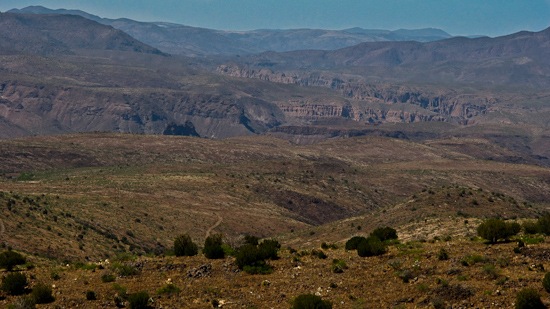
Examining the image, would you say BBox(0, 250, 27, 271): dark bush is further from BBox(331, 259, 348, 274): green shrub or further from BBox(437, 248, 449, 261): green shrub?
BBox(437, 248, 449, 261): green shrub

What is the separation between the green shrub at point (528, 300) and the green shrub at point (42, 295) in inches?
770

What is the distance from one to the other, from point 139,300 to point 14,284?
6.59 metres

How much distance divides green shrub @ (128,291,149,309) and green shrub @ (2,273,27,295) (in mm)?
5978

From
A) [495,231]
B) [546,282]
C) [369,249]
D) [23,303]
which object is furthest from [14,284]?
[495,231]

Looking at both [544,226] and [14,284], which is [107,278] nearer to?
[14,284]

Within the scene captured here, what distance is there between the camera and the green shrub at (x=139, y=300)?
3117 centimetres

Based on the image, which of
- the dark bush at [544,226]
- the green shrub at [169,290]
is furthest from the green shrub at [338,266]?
the dark bush at [544,226]

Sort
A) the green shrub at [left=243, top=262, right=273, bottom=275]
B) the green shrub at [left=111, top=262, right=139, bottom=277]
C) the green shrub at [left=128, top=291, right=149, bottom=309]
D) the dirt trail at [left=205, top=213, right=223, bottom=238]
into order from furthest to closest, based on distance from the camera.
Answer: the dirt trail at [left=205, top=213, right=223, bottom=238], the green shrub at [left=111, top=262, right=139, bottom=277], the green shrub at [left=243, top=262, right=273, bottom=275], the green shrub at [left=128, top=291, right=149, bottom=309]

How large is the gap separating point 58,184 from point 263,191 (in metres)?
38.4

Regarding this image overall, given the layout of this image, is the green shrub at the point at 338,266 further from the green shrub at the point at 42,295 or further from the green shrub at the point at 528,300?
the green shrub at the point at 42,295

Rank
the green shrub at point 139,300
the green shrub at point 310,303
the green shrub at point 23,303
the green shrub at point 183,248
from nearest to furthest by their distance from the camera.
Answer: the green shrub at point 310,303 → the green shrub at point 23,303 → the green shrub at point 139,300 → the green shrub at point 183,248

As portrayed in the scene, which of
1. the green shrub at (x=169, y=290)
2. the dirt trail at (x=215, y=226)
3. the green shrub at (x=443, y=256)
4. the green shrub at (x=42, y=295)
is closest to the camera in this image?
the green shrub at (x=42, y=295)

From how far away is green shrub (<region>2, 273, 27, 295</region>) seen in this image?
3368cm

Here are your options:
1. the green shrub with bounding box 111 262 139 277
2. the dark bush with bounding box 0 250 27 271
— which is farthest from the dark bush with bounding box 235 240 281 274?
the dark bush with bounding box 0 250 27 271
